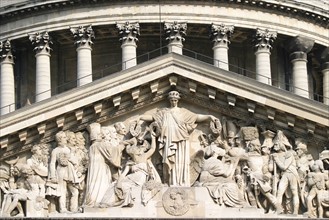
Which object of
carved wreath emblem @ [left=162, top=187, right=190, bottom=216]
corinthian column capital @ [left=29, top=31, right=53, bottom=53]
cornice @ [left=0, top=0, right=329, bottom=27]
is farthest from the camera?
corinthian column capital @ [left=29, top=31, right=53, bottom=53]

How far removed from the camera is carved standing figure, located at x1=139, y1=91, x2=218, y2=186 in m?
55.1

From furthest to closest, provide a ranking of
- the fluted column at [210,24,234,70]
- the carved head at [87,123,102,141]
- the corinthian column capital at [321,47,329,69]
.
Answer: the corinthian column capital at [321,47,329,69] < the fluted column at [210,24,234,70] < the carved head at [87,123,102,141]

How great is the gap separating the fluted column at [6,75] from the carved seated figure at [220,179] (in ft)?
106

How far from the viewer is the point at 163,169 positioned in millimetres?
55188

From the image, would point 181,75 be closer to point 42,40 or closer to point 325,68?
point 42,40

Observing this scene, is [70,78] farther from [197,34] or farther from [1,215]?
[1,215]

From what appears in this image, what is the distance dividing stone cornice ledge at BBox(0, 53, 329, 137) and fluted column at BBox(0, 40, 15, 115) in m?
31.5

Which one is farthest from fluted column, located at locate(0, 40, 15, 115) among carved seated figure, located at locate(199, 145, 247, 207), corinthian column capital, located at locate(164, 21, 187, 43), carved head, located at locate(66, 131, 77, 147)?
carved seated figure, located at locate(199, 145, 247, 207)

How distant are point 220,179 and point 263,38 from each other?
3344cm

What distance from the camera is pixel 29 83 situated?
89.2 metres

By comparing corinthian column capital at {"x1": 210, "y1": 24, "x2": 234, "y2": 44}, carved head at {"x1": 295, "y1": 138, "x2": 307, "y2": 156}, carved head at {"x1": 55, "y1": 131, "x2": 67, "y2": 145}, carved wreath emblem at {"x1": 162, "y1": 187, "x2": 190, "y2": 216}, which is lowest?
carved wreath emblem at {"x1": 162, "y1": 187, "x2": 190, "y2": 216}

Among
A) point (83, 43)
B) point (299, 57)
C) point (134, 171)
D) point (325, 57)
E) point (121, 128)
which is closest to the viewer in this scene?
point (134, 171)

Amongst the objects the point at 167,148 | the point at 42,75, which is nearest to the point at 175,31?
the point at 42,75

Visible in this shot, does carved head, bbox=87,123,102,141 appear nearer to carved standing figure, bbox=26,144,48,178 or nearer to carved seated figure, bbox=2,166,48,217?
carved standing figure, bbox=26,144,48,178
